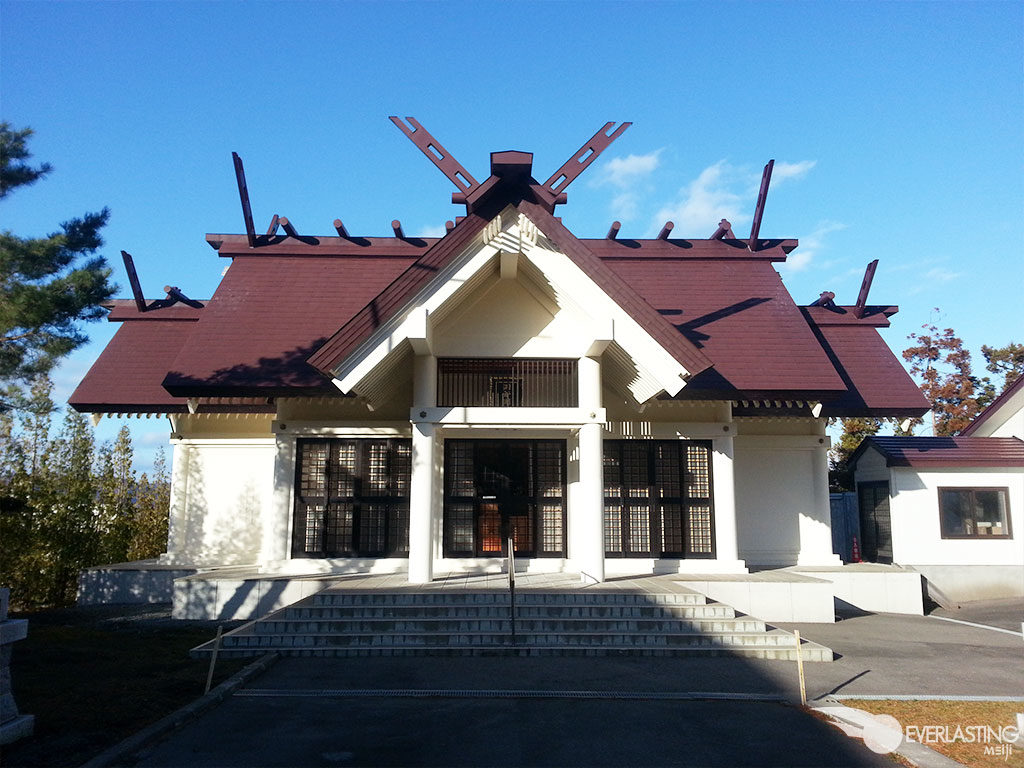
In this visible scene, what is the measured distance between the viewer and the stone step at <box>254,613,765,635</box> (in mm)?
8977

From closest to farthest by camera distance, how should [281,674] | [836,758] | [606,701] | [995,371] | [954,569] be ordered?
[836,758] → [606,701] → [281,674] → [954,569] → [995,371]

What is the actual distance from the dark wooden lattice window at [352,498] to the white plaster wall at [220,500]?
133cm

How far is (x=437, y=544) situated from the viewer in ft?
40.9

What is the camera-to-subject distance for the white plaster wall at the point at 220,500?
13414mm

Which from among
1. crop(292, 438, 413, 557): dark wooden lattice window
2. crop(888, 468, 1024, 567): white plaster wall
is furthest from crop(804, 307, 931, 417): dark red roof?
crop(292, 438, 413, 557): dark wooden lattice window

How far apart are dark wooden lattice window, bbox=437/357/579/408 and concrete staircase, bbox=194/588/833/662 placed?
390cm

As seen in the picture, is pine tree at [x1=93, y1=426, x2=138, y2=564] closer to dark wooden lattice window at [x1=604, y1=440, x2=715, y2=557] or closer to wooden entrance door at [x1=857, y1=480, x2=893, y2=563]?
dark wooden lattice window at [x1=604, y1=440, x2=715, y2=557]

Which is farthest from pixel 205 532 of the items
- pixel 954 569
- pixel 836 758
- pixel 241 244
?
pixel 954 569

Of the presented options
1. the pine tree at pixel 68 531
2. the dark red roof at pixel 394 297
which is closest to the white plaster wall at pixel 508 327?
the dark red roof at pixel 394 297

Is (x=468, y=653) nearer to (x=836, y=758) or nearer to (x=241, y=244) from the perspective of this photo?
(x=836, y=758)

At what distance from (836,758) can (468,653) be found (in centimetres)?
442

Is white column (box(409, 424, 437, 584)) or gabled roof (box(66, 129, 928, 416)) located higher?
gabled roof (box(66, 129, 928, 416))

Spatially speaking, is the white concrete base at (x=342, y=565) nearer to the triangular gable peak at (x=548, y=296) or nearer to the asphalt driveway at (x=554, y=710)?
the triangular gable peak at (x=548, y=296)

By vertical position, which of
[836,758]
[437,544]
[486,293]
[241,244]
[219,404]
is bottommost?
[836,758]
